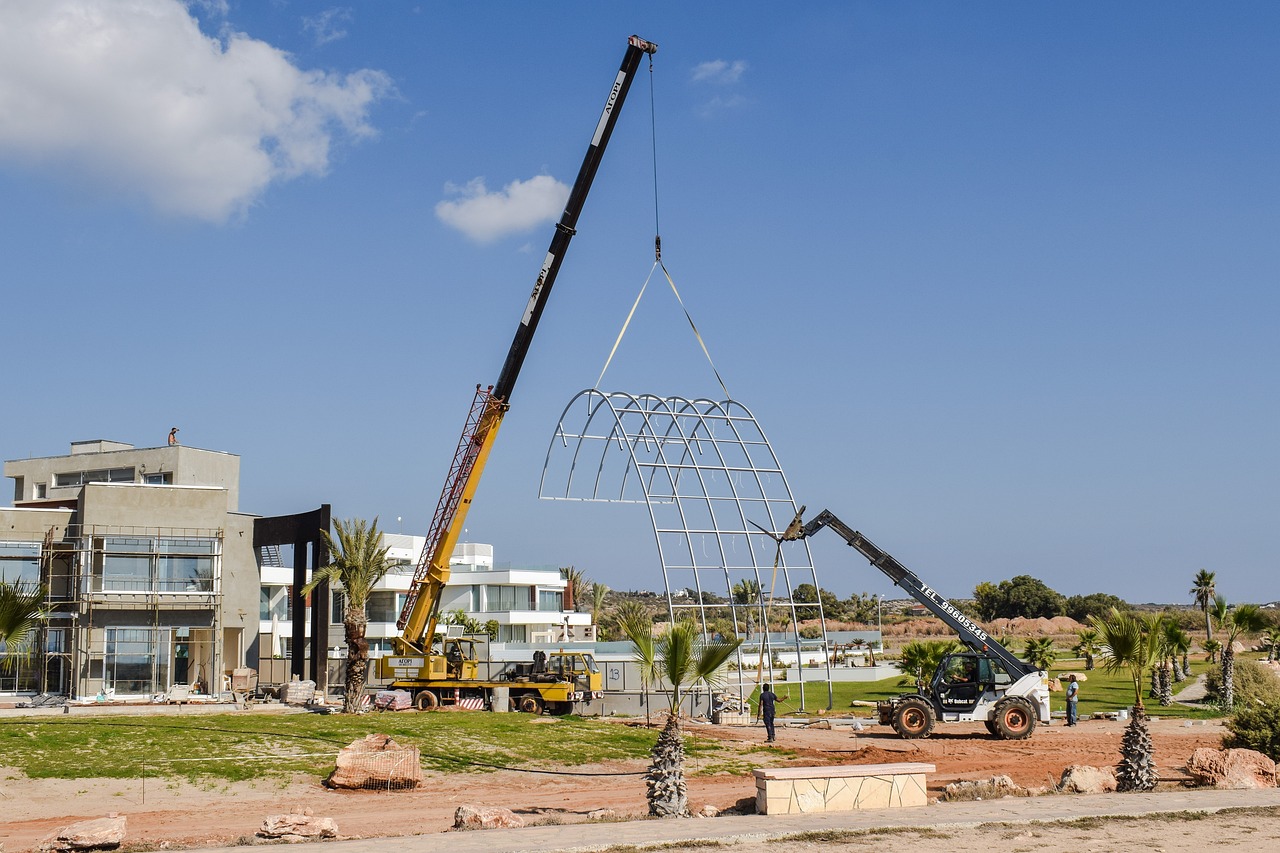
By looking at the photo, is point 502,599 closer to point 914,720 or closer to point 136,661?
point 136,661

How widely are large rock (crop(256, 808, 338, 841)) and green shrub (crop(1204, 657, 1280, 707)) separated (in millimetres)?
34402

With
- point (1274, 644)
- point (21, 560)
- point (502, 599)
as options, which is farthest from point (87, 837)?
point (1274, 644)

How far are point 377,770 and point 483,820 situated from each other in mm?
6854

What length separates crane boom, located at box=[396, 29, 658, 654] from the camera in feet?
126

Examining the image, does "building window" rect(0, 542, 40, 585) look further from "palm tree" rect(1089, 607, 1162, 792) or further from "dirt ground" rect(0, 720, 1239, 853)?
"palm tree" rect(1089, 607, 1162, 792)

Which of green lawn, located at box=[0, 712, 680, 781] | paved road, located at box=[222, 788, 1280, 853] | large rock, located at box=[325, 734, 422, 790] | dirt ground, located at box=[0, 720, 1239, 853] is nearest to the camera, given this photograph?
paved road, located at box=[222, 788, 1280, 853]

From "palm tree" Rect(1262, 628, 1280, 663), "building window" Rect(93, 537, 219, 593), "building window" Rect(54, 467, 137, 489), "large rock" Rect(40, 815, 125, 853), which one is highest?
"building window" Rect(54, 467, 137, 489)

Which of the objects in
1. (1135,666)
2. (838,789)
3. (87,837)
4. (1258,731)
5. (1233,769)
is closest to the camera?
(87,837)

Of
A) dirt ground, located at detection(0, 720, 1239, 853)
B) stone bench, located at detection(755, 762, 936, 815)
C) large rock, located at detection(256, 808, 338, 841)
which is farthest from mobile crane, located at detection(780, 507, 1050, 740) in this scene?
large rock, located at detection(256, 808, 338, 841)

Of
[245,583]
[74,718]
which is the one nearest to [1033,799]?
[74,718]

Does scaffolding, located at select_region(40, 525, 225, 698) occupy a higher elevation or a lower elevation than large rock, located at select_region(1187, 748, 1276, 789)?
higher

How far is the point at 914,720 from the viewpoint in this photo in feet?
113

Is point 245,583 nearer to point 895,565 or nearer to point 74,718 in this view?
point 74,718

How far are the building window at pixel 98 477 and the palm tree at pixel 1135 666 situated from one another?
5594 cm
